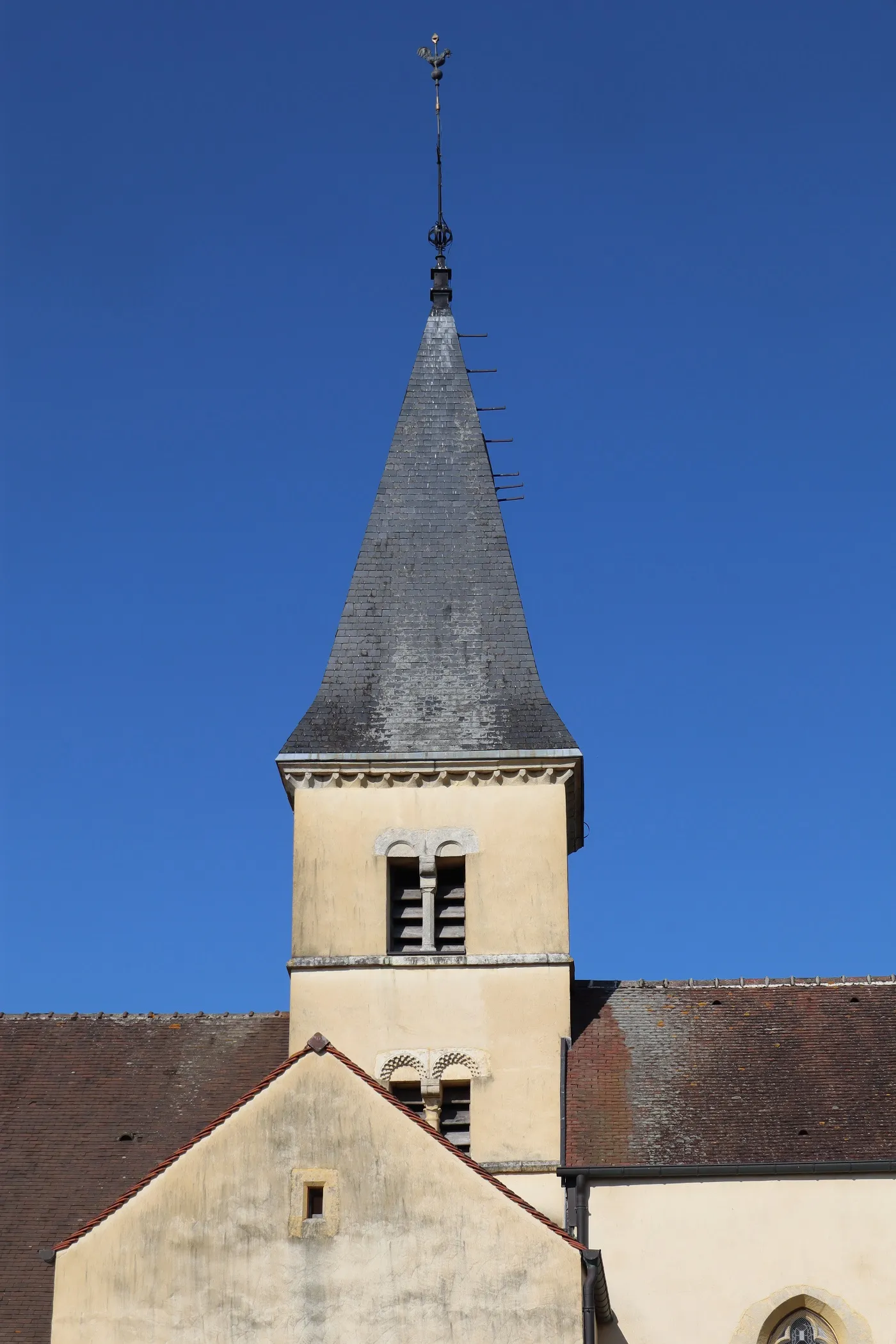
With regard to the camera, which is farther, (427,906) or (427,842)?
(427,842)

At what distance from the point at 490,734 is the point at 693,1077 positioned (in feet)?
18.9

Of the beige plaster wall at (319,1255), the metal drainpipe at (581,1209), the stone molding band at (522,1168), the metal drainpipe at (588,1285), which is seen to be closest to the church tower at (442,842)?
the stone molding band at (522,1168)

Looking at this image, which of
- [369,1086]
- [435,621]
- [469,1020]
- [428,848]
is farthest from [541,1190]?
[435,621]

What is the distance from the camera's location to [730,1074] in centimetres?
2731

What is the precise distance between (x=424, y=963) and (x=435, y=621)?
558cm

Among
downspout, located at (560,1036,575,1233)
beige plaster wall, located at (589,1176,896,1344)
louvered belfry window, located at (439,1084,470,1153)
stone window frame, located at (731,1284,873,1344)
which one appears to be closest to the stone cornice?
downspout, located at (560,1036,575,1233)

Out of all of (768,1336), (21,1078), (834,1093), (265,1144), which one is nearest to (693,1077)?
(834,1093)

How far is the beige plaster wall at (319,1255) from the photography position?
21016 mm

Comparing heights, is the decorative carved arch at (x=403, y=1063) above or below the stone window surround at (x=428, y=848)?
below

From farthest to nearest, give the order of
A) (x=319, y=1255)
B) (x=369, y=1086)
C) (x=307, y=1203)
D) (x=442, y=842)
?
1. (x=442, y=842)
2. (x=369, y=1086)
3. (x=307, y=1203)
4. (x=319, y=1255)

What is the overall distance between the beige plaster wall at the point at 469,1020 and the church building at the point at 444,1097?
40 mm

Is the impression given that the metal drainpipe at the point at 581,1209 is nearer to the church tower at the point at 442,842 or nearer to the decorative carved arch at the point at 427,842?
the church tower at the point at 442,842

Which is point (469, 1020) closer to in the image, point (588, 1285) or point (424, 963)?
point (424, 963)

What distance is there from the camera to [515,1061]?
90.4 ft
